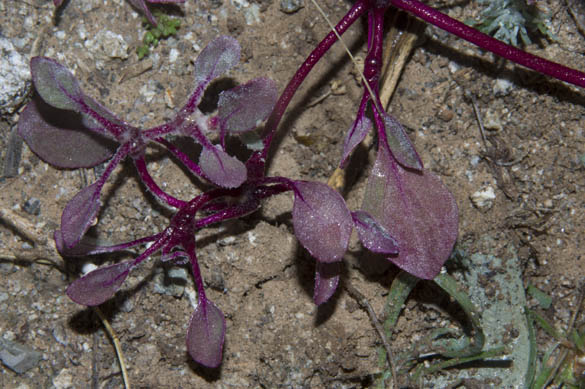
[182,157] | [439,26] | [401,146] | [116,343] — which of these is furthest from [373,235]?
[116,343]

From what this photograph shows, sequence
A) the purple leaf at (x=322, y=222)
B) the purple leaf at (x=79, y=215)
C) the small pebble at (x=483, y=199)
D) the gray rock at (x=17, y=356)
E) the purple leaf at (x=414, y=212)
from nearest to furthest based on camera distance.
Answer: the purple leaf at (x=322, y=222) → the purple leaf at (x=79, y=215) → the purple leaf at (x=414, y=212) → the gray rock at (x=17, y=356) → the small pebble at (x=483, y=199)

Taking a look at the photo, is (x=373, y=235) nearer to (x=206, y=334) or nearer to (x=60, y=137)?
(x=206, y=334)

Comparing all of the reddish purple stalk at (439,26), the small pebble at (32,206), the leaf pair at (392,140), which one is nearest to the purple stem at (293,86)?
the reddish purple stalk at (439,26)

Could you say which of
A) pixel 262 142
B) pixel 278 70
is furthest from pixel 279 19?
pixel 262 142

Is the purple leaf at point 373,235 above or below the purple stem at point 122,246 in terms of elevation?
above

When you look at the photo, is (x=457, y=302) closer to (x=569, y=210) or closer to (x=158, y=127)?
(x=569, y=210)

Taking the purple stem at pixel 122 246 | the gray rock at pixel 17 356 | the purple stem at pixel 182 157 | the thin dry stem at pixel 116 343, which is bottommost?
the gray rock at pixel 17 356

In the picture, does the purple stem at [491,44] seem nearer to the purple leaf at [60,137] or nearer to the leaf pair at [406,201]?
the leaf pair at [406,201]
